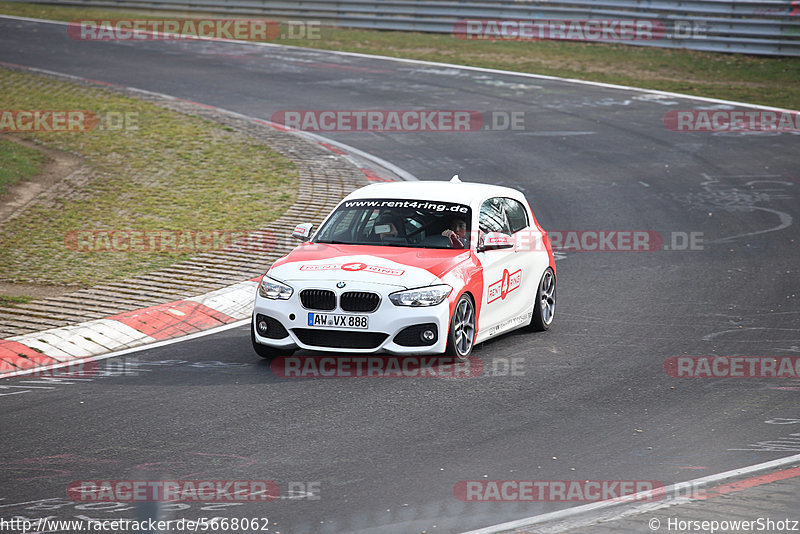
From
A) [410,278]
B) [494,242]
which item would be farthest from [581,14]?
[410,278]

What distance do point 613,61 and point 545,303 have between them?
20.5 m

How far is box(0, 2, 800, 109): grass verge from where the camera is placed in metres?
27.5

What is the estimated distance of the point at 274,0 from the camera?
3772 centimetres

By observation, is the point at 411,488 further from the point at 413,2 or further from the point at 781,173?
the point at 413,2

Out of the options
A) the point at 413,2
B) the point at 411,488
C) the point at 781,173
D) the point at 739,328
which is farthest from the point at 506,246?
the point at 413,2

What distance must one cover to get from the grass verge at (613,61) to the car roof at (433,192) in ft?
52.0

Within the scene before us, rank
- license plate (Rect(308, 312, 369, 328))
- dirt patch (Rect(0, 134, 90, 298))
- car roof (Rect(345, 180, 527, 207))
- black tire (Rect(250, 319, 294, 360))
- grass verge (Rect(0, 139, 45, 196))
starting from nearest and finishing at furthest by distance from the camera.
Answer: license plate (Rect(308, 312, 369, 328)) → black tire (Rect(250, 319, 294, 360)) → car roof (Rect(345, 180, 527, 207)) → dirt patch (Rect(0, 134, 90, 298)) → grass verge (Rect(0, 139, 45, 196))

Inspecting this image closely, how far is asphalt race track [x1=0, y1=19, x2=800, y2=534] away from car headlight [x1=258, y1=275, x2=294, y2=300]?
669mm

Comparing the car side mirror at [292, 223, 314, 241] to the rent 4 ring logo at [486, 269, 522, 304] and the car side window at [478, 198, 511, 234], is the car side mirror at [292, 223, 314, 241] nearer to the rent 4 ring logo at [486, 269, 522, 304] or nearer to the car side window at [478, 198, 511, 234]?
the car side window at [478, 198, 511, 234]

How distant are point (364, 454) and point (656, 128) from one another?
16.8 metres

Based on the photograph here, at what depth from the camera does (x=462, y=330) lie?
408 inches

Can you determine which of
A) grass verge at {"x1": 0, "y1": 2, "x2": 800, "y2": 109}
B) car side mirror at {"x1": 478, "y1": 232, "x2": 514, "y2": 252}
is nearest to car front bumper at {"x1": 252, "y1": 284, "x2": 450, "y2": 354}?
car side mirror at {"x1": 478, "y1": 232, "x2": 514, "y2": 252}

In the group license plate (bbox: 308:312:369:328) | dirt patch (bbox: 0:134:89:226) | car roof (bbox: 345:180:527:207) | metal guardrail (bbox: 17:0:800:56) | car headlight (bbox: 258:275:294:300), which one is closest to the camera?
→ license plate (bbox: 308:312:369:328)

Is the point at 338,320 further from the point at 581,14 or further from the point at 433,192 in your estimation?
the point at 581,14
